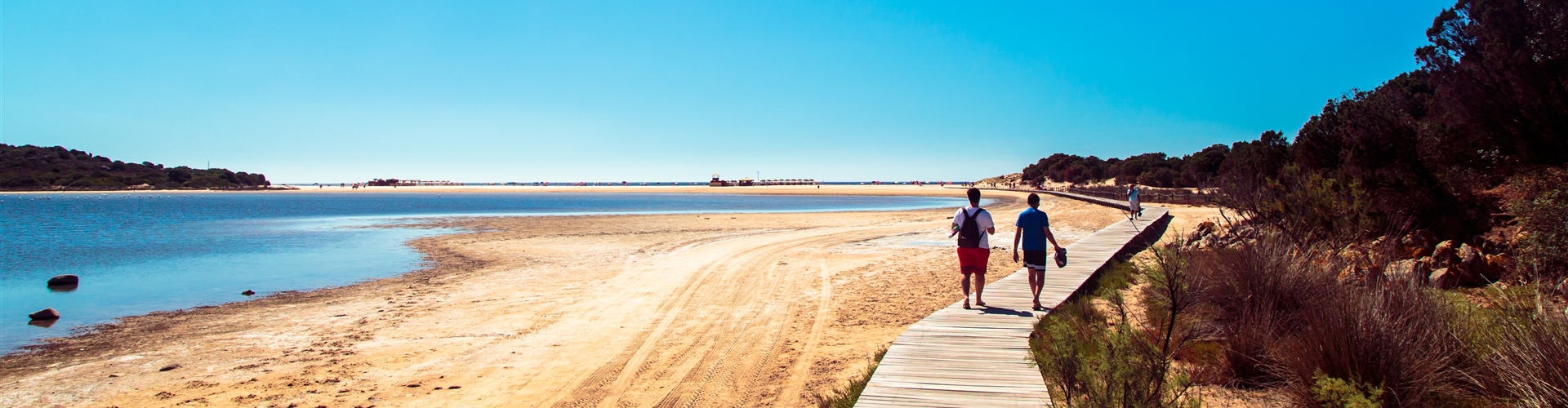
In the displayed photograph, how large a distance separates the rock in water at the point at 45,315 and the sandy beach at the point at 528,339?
3.77 feet

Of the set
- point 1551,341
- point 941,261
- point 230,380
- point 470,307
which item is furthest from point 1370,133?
point 230,380

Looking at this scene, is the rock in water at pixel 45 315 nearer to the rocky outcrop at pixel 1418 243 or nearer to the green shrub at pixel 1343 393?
the green shrub at pixel 1343 393

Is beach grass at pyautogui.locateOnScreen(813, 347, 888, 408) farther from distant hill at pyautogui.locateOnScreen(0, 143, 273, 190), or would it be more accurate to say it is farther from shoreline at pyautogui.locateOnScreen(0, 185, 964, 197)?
distant hill at pyautogui.locateOnScreen(0, 143, 273, 190)

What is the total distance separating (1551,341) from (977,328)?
Answer: 371cm

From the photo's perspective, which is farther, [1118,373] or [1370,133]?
[1370,133]

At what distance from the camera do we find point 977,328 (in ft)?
21.3

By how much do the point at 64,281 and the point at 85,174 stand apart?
150835 millimetres

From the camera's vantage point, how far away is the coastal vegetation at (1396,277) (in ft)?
12.6

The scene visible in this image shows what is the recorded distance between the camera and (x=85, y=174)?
122 metres

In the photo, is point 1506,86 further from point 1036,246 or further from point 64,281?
point 64,281

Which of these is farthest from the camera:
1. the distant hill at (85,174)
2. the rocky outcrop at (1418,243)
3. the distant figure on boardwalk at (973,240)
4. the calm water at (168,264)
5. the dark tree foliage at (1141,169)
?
the distant hill at (85,174)

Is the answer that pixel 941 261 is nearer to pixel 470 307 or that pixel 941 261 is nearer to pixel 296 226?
pixel 470 307

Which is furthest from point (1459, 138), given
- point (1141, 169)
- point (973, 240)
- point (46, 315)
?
point (1141, 169)

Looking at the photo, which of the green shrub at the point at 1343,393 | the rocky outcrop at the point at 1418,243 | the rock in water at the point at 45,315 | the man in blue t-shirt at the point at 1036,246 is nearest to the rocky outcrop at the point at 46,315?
the rock in water at the point at 45,315
